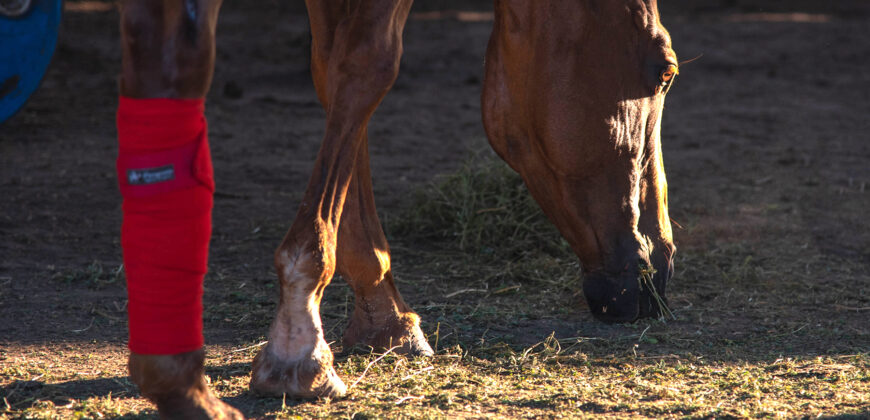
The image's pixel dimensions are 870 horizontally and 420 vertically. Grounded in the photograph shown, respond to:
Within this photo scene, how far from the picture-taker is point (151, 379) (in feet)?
6.63

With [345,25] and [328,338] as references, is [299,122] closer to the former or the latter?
[328,338]

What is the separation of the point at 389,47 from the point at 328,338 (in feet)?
3.63

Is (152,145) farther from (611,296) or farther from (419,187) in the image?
(419,187)

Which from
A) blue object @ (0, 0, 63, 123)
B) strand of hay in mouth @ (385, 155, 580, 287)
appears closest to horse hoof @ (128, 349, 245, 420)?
strand of hay in mouth @ (385, 155, 580, 287)

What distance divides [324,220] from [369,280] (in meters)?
0.49

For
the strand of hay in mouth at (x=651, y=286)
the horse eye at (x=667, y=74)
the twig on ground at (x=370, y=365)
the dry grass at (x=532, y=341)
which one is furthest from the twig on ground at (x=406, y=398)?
the horse eye at (x=667, y=74)

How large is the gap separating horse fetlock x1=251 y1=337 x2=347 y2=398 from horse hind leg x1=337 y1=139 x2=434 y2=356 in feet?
1.42

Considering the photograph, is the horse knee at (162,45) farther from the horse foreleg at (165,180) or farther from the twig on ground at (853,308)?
the twig on ground at (853,308)

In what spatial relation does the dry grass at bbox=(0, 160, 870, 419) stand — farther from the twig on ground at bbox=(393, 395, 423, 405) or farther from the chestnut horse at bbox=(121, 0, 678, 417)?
the chestnut horse at bbox=(121, 0, 678, 417)

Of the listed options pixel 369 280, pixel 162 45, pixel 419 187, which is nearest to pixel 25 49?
pixel 419 187

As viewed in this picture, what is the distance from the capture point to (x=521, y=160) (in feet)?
9.61

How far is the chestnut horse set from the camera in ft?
8.07

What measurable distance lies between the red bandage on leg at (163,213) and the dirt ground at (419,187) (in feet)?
1.60

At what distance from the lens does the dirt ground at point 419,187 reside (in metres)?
3.19
